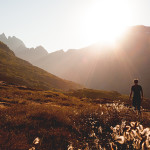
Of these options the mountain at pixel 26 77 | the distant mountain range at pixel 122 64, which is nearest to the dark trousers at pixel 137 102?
the mountain at pixel 26 77

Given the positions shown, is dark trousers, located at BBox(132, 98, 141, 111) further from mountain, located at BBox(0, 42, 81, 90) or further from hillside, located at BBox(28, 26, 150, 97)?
hillside, located at BBox(28, 26, 150, 97)

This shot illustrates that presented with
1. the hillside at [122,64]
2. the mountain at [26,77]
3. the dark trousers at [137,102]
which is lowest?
the dark trousers at [137,102]

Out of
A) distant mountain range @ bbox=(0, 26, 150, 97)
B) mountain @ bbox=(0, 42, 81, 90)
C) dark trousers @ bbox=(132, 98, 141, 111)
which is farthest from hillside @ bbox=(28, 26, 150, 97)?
dark trousers @ bbox=(132, 98, 141, 111)

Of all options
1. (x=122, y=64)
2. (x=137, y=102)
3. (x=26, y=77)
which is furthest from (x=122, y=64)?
(x=137, y=102)

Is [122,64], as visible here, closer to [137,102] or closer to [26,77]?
[26,77]

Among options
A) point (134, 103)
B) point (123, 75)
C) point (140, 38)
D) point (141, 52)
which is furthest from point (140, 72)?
point (134, 103)

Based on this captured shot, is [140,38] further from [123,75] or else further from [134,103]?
[134,103]

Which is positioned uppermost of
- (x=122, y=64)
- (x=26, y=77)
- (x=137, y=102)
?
(x=122, y=64)

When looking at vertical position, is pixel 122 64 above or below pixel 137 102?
above

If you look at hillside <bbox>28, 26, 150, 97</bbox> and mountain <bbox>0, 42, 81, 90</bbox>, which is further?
hillside <bbox>28, 26, 150, 97</bbox>

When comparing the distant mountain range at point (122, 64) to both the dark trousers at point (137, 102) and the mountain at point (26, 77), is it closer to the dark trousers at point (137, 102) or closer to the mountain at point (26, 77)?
the mountain at point (26, 77)

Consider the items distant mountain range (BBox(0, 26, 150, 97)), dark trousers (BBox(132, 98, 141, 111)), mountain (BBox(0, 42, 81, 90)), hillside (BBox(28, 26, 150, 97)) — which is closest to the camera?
dark trousers (BBox(132, 98, 141, 111))

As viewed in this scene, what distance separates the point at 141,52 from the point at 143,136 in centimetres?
16655

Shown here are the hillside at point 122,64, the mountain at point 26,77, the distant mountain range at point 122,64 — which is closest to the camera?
the mountain at point 26,77
